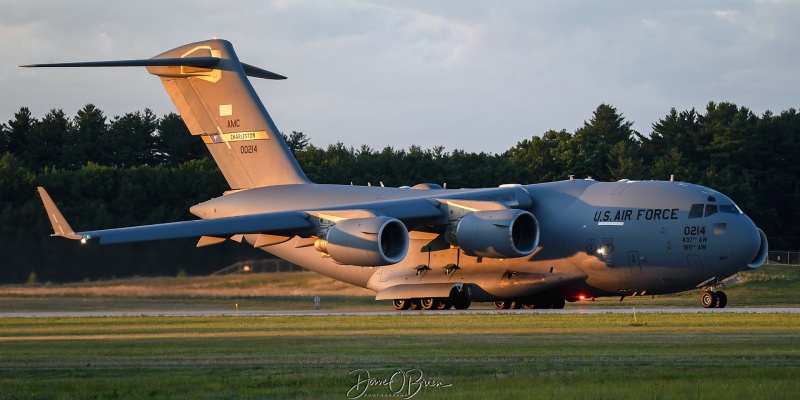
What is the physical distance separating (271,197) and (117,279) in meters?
4.45

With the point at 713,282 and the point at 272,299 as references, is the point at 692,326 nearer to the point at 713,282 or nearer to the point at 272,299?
the point at 713,282

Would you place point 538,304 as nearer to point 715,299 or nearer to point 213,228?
point 715,299

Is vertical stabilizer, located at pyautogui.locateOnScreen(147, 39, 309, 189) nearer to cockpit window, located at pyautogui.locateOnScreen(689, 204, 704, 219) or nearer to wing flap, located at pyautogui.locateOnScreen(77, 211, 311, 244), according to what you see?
wing flap, located at pyautogui.locateOnScreen(77, 211, 311, 244)

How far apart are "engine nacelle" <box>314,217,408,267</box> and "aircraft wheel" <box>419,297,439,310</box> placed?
8.92ft

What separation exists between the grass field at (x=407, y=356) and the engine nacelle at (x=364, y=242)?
144cm

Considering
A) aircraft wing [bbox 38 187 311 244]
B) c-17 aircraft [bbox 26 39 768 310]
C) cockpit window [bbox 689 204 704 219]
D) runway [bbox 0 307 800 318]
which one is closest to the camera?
aircraft wing [bbox 38 187 311 244]

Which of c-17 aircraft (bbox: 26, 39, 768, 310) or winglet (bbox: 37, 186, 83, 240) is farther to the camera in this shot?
c-17 aircraft (bbox: 26, 39, 768, 310)

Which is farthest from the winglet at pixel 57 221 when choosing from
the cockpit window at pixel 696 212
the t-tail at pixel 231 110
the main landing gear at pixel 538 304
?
the cockpit window at pixel 696 212

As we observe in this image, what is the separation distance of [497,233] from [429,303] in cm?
345

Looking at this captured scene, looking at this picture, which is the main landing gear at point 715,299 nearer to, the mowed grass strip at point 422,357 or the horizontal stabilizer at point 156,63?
the mowed grass strip at point 422,357

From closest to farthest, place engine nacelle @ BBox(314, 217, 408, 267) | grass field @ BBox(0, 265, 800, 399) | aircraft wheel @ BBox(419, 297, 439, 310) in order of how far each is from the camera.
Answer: grass field @ BBox(0, 265, 800, 399), engine nacelle @ BBox(314, 217, 408, 267), aircraft wheel @ BBox(419, 297, 439, 310)

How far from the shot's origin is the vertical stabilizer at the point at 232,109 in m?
34.0

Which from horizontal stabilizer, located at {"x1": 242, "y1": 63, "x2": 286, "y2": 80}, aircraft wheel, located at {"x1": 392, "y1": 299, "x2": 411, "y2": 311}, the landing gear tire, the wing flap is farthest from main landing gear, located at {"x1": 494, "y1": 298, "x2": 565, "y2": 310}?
horizontal stabilizer, located at {"x1": 242, "y1": 63, "x2": 286, "y2": 80}

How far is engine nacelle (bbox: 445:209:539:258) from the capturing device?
27891 millimetres
